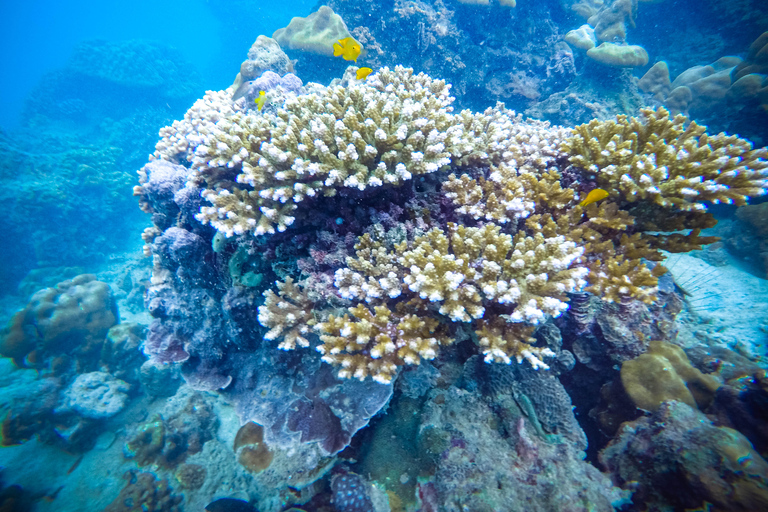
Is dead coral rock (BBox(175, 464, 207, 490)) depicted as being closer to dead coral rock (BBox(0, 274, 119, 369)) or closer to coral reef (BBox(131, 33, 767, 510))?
coral reef (BBox(131, 33, 767, 510))

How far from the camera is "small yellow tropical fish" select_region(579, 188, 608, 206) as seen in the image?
9.61ft

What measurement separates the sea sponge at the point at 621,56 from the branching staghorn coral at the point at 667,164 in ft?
29.8

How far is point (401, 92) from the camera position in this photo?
3.88m

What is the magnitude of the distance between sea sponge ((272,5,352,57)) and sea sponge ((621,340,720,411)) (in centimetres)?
1097

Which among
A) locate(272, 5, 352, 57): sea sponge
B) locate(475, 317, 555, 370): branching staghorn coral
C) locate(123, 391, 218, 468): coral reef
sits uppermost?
locate(272, 5, 352, 57): sea sponge

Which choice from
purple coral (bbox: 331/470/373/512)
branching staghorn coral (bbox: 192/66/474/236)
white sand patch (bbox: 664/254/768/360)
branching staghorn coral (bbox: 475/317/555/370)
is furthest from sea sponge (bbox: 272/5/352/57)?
purple coral (bbox: 331/470/373/512)

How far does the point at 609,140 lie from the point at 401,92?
252 centimetres

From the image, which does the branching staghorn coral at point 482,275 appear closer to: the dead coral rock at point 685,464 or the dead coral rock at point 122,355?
the dead coral rock at point 685,464

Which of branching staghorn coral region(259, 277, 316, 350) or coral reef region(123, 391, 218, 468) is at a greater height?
branching staghorn coral region(259, 277, 316, 350)

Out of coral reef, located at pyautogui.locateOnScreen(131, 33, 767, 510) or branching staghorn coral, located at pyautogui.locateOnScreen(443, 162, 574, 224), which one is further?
branching staghorn coral, located at pyautogui.locateOnScreen(443, 162, 574, 224)

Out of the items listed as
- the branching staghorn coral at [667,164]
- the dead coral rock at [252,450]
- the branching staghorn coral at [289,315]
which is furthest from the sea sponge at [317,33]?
the dead coral rock at [252,450]

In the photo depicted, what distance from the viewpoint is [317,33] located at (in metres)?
9.75

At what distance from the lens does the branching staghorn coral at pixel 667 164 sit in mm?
2941

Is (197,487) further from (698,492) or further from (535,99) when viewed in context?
(535,99)
